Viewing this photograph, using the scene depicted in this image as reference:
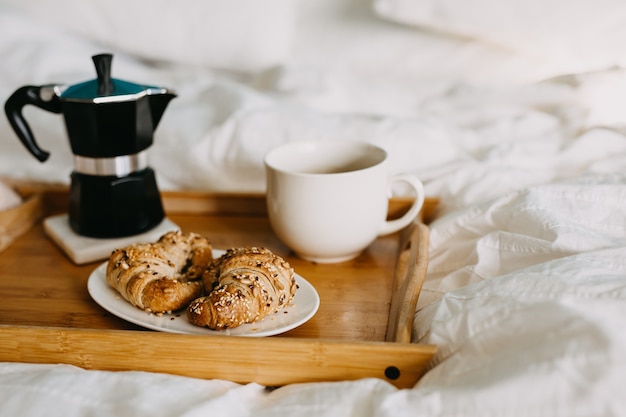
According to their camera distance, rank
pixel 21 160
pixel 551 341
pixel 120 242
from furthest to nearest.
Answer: pixel 21 160, pixel 120 242, pixel 551 341

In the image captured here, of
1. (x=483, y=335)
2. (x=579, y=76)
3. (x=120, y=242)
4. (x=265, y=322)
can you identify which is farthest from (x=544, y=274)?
(x=579, y=76)

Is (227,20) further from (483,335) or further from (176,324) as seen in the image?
(483,335)

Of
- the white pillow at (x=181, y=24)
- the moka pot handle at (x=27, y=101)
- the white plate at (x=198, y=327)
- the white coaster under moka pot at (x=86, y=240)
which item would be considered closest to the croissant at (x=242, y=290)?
the white plate at (x=198, y=327)

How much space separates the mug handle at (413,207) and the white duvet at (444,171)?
0.14 feet

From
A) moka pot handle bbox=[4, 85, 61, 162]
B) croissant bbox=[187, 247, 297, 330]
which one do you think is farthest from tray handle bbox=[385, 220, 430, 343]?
moka pot handle bbox=[4, 85, 61, 162]

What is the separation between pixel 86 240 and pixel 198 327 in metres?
0.28

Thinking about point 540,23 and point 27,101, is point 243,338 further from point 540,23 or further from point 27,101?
point 540,23

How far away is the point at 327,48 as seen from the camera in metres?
1.41

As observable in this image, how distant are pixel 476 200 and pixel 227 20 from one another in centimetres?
67

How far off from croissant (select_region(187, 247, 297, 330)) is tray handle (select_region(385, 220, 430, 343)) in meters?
0.11

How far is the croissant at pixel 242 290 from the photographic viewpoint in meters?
0.62

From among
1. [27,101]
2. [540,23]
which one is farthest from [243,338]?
[540,23]

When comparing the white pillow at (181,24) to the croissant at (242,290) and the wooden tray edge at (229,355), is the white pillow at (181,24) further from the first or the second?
the wooden tray edge at (229,355)

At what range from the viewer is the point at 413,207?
84 cm
